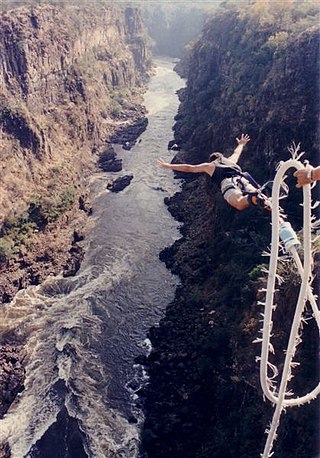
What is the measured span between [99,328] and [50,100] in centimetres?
2494

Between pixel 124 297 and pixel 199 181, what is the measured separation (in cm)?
1476

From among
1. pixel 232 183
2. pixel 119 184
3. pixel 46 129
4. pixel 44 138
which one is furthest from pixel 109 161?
pixel 232 183

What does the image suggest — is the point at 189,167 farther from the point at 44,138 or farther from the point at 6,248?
the point at 44,138

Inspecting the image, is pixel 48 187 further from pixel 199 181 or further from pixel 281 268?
pixel 281 268

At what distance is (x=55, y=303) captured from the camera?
2831 centimetres

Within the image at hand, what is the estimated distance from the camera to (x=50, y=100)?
42.9 m

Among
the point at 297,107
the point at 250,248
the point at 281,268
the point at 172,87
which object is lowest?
the point at 172,87

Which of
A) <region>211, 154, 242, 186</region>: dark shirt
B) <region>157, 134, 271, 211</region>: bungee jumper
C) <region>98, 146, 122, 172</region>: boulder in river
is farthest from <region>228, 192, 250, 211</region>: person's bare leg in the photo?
<region>98, 146, 122, 172</region>: boulder in river

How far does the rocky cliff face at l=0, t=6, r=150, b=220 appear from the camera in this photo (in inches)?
1415

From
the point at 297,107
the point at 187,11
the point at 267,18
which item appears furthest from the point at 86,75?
the point at 187,11

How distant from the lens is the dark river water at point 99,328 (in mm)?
20969

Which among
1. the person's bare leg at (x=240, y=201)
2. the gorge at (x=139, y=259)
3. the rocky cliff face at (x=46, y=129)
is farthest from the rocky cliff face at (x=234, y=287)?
the person's bare leg at (x=240, y=201)

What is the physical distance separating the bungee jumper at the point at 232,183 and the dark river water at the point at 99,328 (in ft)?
51.7

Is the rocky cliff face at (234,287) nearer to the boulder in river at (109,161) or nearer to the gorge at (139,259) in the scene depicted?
the gorge at (139,259)
